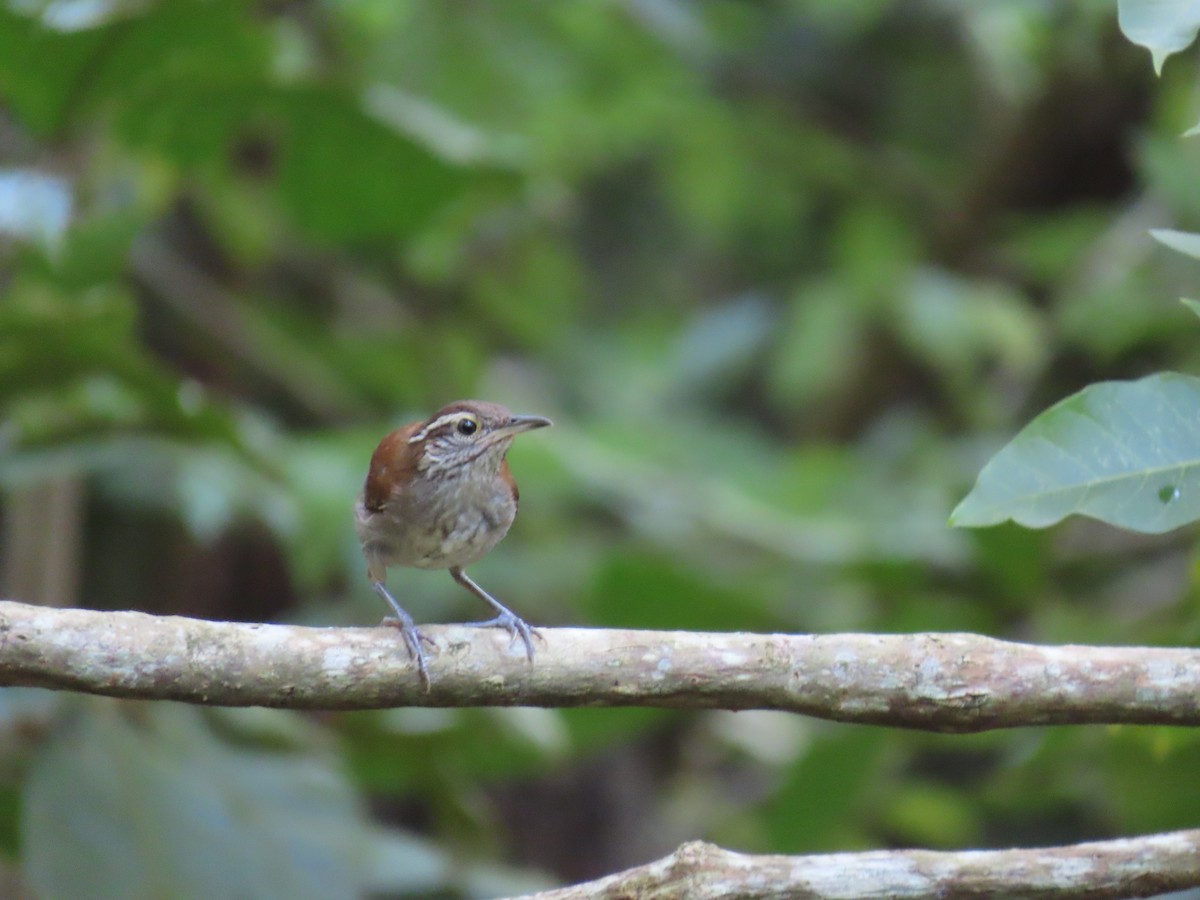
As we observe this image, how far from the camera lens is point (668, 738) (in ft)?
23.4

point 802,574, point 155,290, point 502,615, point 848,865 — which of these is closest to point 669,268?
point 802,574

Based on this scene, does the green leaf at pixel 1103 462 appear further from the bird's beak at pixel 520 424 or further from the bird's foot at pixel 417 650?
the bird's beak at pixel 520 424

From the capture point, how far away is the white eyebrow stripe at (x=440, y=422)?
3.90m

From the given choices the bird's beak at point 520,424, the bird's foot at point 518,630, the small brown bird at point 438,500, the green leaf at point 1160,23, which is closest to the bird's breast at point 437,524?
the small brown bird at point 438,500

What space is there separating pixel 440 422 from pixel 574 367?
15.3 feet

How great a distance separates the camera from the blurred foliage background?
4.54 meters

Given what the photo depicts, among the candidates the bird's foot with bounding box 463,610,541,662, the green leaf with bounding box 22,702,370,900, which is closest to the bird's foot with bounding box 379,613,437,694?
the bird's foot with bounding box 463,610,541,662

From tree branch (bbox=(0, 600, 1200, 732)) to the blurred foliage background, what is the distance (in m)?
0.80

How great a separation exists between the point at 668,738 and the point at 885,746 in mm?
2067

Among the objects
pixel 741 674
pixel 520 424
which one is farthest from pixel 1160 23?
pixel 520 424

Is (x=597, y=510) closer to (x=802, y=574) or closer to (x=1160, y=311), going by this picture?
(x=802, y=574)

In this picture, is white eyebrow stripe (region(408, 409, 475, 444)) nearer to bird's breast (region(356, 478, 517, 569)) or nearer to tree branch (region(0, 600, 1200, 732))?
→ bird's breast (region(356, 478, 517, 569))

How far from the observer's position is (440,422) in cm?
392

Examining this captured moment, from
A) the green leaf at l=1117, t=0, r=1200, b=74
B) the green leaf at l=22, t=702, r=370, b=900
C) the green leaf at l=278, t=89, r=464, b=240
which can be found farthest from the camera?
the green leaf at l=278, t=89, r=464, b=240
